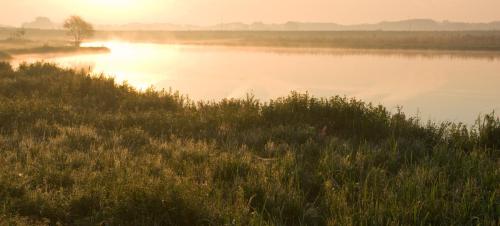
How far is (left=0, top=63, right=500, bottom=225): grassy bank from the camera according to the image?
21.5ft

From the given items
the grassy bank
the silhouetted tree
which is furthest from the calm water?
the silhouetted tree

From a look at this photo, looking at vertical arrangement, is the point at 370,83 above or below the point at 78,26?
below

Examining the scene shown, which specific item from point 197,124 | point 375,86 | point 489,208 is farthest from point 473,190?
point 375,86

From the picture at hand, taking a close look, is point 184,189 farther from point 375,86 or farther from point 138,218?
point 375,86

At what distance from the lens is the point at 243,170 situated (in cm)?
888

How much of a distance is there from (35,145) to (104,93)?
998 cm

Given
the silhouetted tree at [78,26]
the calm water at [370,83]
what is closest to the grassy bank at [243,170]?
the calm water at [370,83]

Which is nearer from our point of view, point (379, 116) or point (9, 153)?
point (9, 153)

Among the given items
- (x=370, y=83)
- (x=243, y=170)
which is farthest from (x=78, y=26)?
(x=243, y=170)

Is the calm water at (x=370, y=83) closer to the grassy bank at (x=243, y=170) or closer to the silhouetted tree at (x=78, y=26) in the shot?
the grassy bank at (x=243, y=170)

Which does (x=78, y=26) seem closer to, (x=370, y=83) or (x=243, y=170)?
(x=370, y=83)

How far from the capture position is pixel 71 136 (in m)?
11.7

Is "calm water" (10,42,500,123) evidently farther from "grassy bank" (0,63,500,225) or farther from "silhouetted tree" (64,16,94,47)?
"silhouetted tree" (64,16,94,47)

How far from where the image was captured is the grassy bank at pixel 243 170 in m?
6.54
